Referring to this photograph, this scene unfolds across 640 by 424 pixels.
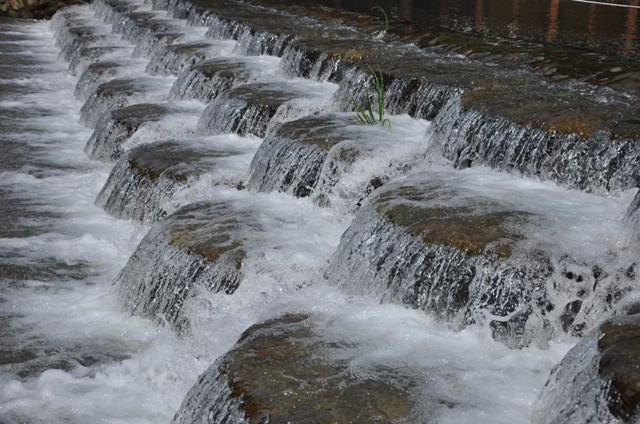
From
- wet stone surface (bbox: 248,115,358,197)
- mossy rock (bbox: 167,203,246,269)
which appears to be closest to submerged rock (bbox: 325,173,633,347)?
mossy rock (bbox: 167,203,246,269)

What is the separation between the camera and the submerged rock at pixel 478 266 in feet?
17.9

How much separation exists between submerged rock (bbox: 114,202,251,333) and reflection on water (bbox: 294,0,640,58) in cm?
568

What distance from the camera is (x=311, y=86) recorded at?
1105 centimetres

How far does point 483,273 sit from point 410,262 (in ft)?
1.76

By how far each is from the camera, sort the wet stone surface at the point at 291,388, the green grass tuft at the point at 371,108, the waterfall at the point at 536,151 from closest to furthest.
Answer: the wet stone surface at the point at 291,388, the waterfall at the point at 536,151, the green grass tuft at the point at 371,108

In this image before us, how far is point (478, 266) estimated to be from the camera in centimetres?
564

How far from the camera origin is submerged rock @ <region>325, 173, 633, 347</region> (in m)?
5.46

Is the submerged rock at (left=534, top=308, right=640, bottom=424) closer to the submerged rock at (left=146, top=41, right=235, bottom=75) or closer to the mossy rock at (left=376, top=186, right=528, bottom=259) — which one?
the mossy rock at (left=376, top=186, right=528, bottom=259)

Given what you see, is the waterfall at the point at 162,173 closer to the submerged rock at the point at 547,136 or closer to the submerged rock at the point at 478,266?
the submerged rock at the point at 547,136

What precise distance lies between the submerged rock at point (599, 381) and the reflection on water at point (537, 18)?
22.5 ft

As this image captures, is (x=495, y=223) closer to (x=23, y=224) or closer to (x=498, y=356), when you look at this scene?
(x=498, y=356)

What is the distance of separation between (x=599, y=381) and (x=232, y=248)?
3205mm

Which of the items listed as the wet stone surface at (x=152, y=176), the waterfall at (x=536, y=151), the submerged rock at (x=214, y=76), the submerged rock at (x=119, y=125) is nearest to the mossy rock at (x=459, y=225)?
the waterfall at (x=536, y=151)

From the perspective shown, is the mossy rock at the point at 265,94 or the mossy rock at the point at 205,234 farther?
the mossy rock at the point at 265,94
